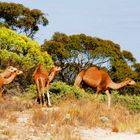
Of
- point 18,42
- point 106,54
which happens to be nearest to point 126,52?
point 106,54

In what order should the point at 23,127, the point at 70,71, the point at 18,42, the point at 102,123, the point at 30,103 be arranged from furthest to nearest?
the point at 70,71, the point at 18,42, the point at 30,103, the point at 102,123, the point at 23,127

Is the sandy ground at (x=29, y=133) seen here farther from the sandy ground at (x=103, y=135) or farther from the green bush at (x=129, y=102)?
the green bush at (x=129, y=102)

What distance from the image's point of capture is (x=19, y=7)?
1781 inches

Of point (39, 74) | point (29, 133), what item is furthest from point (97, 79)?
point (29, 133)

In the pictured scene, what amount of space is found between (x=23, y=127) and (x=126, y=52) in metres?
32.6

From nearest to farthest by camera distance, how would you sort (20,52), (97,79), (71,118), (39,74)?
(71,118)
(39,74)
(97,79)
(20,52)

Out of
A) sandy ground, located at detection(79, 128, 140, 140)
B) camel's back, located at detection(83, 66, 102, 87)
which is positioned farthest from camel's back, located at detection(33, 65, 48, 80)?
sandy ground, located at detection(79, 128, 140, 140)

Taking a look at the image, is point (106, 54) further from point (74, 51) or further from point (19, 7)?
point (19, 7)

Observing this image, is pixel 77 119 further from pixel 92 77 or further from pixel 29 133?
pixel 92 77

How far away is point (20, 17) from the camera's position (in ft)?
150

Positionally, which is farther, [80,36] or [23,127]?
[80,36]

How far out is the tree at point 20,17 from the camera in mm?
44719

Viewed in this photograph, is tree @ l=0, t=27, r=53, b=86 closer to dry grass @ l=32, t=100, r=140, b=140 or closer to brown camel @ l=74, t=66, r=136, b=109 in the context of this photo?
brown camel @ l=74, t=66, r=136, b=109

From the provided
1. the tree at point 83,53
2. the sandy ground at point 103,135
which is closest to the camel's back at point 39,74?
the sandy ground at point 103,135
